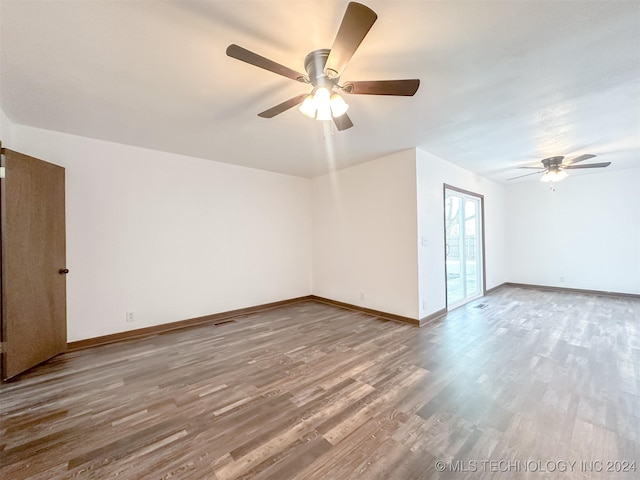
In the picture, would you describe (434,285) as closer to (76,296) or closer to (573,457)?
(573,457)

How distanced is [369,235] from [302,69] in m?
2.90

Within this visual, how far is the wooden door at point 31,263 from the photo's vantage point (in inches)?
93.8

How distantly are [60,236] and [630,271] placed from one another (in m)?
9.51

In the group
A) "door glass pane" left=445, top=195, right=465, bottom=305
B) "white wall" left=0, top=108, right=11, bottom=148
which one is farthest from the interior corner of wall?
"door glass pane" left=445, top=195, right=465, bottom=305

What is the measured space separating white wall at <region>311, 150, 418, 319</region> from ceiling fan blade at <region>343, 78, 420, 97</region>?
2.12 meters

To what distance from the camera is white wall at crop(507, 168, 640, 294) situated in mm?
5039

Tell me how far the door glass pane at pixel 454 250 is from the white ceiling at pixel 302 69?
158cm

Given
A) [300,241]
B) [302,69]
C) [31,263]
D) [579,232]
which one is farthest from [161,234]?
[579,232]

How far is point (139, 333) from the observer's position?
3.45 m

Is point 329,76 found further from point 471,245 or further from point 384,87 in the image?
point 471,245

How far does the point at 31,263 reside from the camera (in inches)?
102

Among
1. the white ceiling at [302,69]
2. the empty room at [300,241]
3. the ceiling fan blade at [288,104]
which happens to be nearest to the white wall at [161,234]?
the empty room at [300,241]

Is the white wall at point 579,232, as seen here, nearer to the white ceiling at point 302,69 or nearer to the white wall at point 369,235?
the white ceiling at point 302,69

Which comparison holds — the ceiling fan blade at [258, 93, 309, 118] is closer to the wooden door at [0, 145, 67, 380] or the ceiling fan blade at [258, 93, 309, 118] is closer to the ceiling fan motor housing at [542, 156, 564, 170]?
the wooden door at [0, 145, 67, 380]
